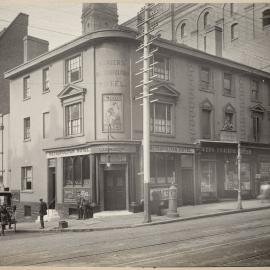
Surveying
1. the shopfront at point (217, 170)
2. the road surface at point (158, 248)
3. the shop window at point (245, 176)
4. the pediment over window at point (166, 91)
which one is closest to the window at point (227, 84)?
the shopfront at point (217, 170)

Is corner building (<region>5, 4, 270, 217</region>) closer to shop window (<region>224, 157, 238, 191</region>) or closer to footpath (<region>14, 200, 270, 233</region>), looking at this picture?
shop window (<region>224, 157, 238, 191</region>)

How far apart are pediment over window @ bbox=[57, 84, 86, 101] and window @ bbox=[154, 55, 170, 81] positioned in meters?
4.09

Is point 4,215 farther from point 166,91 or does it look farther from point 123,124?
point 166,91

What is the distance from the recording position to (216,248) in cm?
1066

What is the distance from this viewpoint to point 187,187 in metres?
23.4

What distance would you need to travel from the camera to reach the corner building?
2089 centimetres

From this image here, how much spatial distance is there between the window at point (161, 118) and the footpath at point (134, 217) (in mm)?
4251

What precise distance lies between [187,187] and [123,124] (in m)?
5.52

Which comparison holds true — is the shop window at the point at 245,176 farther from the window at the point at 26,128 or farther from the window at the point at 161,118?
the window at the point at 26,128

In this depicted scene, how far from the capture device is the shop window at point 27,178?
26.0 metres

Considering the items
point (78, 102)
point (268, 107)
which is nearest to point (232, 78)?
point (268, 107)

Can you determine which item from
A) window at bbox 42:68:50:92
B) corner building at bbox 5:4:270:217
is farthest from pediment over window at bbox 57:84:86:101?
window at bbox 42:68:50:92

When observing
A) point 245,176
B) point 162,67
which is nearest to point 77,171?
point 162,67

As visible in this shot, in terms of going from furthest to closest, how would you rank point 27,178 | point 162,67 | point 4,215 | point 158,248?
point 27,178, point 162,67, point 4,215, point 158,248
